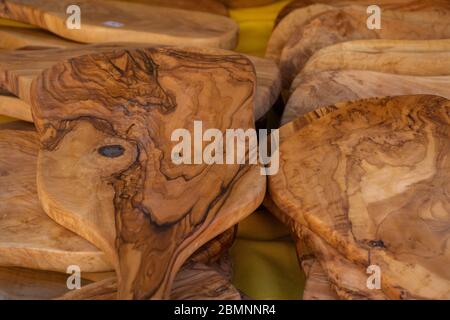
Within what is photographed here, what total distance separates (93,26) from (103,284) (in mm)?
609

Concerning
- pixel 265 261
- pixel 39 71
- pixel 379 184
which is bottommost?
pixel 265 261

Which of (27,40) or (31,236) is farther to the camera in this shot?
(27,40)

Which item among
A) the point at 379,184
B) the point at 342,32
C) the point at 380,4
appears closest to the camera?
the point at 379,184

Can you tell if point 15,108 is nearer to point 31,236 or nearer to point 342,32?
point 31,236

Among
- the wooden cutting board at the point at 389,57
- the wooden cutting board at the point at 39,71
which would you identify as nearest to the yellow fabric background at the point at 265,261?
the wooden cutting board at the point at 39,71

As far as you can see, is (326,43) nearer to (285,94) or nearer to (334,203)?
(285,94)

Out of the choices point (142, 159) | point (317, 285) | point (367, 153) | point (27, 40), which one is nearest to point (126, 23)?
point (27, 40)

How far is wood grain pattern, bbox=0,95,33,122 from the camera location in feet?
3.27

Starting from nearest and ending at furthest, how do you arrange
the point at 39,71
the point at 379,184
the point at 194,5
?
the point at 379,184
the point at 39,71
the point at 194,5

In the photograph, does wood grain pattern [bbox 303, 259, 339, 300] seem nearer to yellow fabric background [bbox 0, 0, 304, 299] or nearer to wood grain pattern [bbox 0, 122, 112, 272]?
yellow fabric background [bbox 0, 0, 304, 299]

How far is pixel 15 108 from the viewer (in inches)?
39.6

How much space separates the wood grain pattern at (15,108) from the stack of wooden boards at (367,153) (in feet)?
1.23

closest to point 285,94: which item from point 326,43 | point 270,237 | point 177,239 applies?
point 326,43

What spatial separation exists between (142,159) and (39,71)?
0.26 meters
